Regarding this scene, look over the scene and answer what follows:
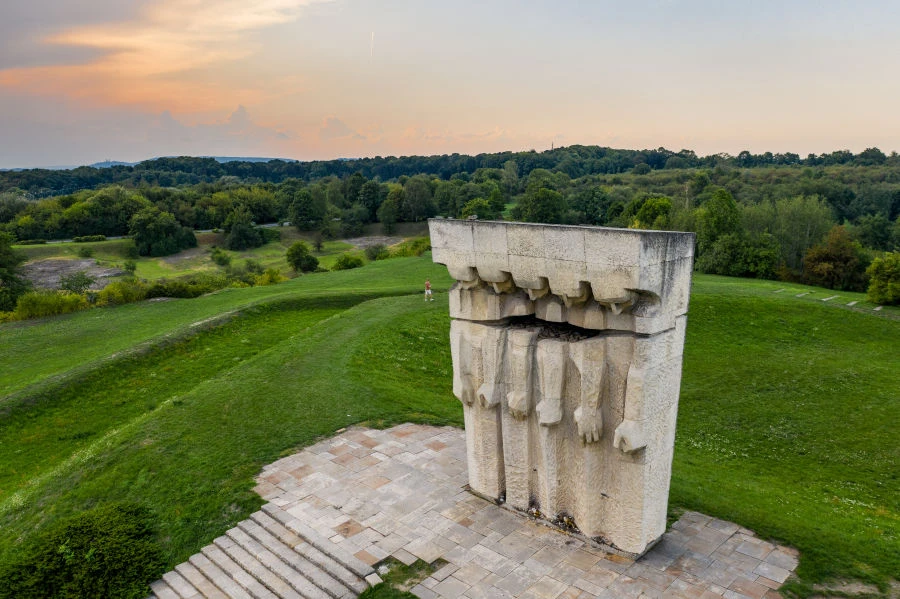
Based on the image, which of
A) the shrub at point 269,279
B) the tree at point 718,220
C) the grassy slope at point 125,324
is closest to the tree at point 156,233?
the shrub at point 269,279

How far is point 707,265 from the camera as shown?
4859 centimetres

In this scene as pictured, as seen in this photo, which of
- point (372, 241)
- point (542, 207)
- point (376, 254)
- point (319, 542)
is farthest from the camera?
point (372, 241)

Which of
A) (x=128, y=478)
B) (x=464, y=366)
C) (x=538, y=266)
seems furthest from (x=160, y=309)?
(x=538, y=266)

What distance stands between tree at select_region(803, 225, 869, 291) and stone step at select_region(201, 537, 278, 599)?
44.5m

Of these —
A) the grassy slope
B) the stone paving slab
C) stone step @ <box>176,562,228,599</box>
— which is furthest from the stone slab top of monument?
the grassy slope

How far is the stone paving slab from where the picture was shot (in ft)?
33.2

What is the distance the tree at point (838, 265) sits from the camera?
43.0 m

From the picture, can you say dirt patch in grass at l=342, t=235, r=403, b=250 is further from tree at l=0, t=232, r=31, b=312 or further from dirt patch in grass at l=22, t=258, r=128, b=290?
tree at l=0, t=232, r=31, b=312

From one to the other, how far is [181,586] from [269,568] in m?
1.70

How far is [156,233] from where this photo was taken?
7106cm

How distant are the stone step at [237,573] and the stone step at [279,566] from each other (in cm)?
31

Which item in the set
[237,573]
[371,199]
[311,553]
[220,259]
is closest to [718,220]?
[311,553]

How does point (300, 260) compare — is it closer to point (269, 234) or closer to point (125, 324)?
point (125, 324)

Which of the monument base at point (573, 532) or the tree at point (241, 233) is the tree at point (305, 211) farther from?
the monument base at point (573, 532)
